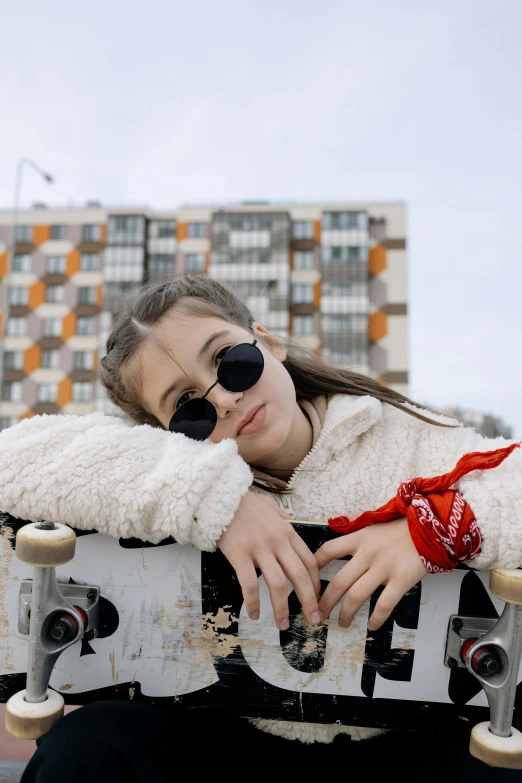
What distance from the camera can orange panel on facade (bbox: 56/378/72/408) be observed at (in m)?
27.5

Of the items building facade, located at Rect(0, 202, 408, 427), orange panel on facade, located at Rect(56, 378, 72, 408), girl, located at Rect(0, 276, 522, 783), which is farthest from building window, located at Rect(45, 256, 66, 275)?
girl, located at Rect(0, 276, 522, 783)

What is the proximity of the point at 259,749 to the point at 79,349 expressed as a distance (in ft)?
94.0

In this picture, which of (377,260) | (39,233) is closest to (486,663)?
(377,260)

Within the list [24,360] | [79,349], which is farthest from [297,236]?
[24,360]

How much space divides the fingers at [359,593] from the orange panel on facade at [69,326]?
29091 millimetres

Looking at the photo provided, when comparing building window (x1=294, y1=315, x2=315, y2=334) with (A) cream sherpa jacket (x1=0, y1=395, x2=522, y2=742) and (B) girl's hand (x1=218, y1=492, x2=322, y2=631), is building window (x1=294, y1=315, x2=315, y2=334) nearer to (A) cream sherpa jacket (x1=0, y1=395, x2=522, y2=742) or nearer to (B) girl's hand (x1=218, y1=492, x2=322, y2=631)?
(A) cream sherpa jacket (x1=0, y1=395, x2=522, y2=742)

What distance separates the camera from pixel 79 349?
28.2 metres

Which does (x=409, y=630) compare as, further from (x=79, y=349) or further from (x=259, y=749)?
(x=79, y=349)

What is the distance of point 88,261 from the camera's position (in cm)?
2884

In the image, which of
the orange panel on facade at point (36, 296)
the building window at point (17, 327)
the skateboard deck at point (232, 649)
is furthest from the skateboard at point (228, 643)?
the orange panel on facade at point (36, 296)

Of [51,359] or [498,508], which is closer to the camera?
[498,508]

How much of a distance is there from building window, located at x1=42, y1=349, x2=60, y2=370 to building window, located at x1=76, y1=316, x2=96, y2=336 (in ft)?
5.07

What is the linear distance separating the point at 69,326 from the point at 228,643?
1150 inches

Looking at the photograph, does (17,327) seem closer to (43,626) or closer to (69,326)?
(69,326)
